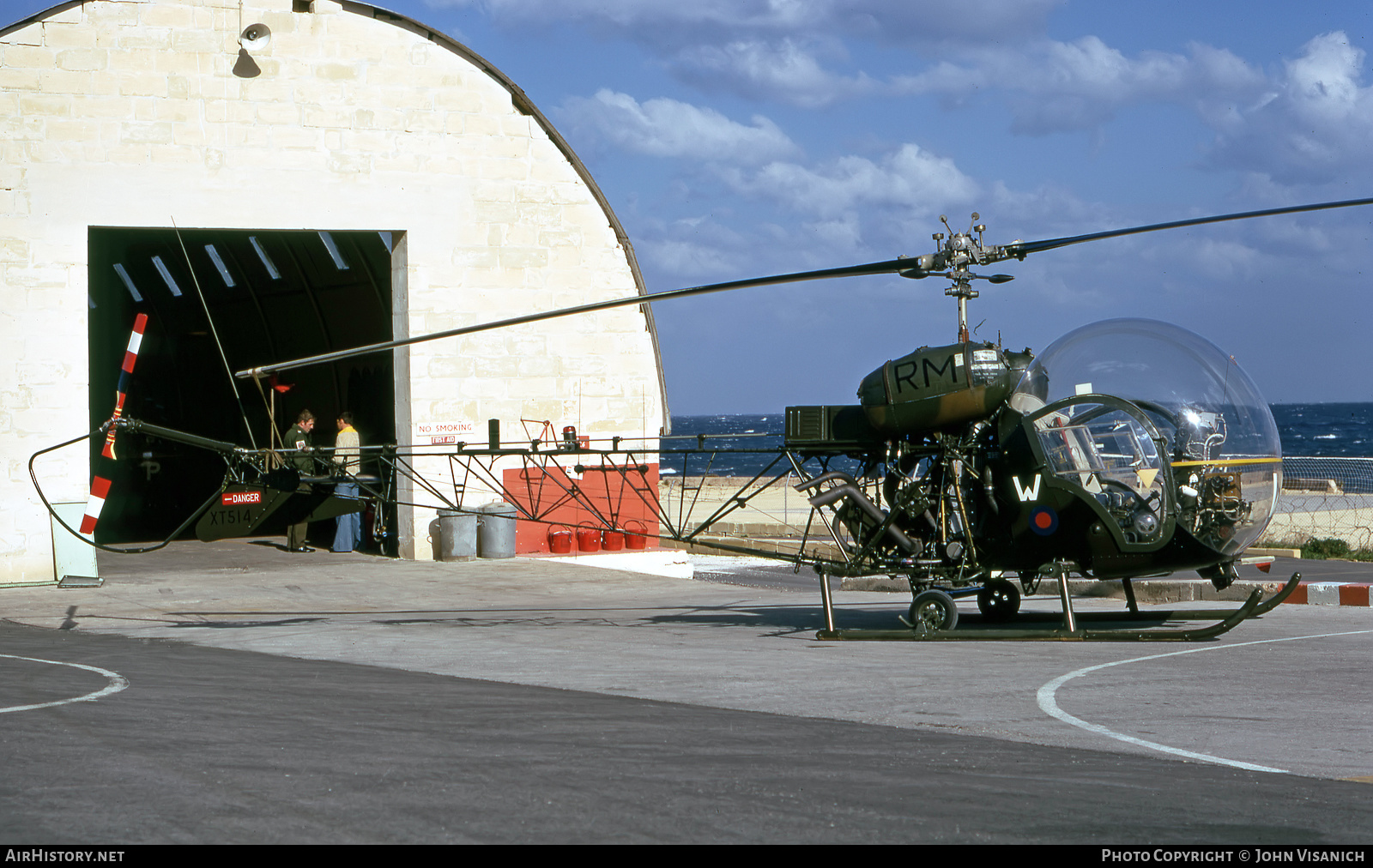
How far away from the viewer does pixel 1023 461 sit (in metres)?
10.2

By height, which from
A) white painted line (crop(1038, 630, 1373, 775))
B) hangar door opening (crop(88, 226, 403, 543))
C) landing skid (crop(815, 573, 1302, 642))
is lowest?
white painted line (crop(1038, 630, 1373, 775))

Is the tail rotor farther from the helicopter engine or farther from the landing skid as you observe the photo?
the helicopter engine

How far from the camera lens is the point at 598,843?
436 cm

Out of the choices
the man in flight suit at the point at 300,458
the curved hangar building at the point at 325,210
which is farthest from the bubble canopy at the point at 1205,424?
the curved hangar building at the point at 325,210

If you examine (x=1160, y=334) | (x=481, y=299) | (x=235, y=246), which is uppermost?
(x=235, y=246)

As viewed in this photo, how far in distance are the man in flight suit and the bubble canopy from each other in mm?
6921

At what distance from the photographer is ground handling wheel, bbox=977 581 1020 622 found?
11.4 meters

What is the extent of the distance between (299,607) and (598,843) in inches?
385

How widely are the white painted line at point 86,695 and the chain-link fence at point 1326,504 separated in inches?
634

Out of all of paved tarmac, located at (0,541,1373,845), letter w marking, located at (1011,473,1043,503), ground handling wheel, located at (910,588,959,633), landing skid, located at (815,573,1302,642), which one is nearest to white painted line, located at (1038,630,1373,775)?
paved tarmac, located at (0,541,1373,845)

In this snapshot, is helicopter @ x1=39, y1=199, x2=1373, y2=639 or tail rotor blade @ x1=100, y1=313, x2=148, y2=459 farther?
tail rotor blade @ x1=100, y1=313, x2=148, y2=459

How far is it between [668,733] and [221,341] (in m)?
20.7
